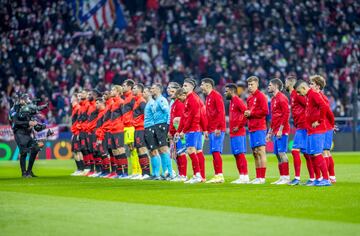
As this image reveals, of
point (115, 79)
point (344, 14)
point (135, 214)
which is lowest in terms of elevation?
point (135, 214)

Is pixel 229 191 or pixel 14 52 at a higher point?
pixel 14 52

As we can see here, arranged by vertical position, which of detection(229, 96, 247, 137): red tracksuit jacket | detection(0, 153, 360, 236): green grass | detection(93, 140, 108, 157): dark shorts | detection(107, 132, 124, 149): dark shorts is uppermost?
detection(229, 96, 247, 137): red tracksuit jacket

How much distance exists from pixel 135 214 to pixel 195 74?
100ft

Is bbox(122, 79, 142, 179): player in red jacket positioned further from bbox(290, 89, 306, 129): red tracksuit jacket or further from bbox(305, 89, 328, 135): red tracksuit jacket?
bbox(305, 89, 328, 135): red tracksuit jacket

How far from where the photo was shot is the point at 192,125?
21328 millimetres

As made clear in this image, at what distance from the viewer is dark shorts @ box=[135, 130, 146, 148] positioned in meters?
23.5

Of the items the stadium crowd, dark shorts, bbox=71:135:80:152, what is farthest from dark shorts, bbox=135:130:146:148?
the stadium crowd

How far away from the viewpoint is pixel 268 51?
4519 centimetres

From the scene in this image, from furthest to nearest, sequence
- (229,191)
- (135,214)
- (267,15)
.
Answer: (267,15), (229,191), (135,214)

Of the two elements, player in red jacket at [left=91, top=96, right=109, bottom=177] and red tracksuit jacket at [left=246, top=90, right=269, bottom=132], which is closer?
red tracksuit jacket at [left=246, top=90, right=269, bottom=132]

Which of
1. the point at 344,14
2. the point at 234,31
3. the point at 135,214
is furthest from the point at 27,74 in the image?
the point at 135,214

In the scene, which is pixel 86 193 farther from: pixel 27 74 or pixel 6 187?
pixel 27 74

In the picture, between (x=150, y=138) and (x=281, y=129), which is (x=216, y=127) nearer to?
(x=281, y=129)

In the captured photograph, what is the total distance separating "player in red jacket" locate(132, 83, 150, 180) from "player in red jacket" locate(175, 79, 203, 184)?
2320 mm
